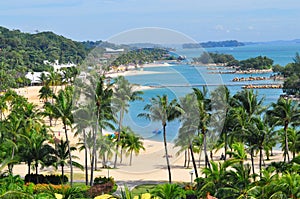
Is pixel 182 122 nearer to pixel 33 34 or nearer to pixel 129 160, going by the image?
pixel 129 160

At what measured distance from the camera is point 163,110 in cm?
2423

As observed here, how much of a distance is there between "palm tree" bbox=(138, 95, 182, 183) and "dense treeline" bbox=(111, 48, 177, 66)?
217 cm

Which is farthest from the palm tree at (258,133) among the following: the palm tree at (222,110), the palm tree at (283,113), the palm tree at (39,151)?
the palm tree at (39,151)

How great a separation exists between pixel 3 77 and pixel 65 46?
81.8 meters

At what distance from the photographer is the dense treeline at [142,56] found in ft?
75.0

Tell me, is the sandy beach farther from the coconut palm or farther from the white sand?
the coconut palm

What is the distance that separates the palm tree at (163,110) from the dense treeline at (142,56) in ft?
7.12

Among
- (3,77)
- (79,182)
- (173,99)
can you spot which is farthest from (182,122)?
(3,77)

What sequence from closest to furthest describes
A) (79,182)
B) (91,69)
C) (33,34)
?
(91,69)
(79,182)
(33,34)

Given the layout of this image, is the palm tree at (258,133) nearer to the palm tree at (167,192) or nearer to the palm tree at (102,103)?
the palm tree at (167,192)

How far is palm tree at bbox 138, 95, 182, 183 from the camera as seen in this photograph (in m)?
23.8

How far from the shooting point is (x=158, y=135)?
25.6 m

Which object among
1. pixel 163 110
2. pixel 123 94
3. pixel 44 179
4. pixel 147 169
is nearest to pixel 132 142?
pixel 147 169

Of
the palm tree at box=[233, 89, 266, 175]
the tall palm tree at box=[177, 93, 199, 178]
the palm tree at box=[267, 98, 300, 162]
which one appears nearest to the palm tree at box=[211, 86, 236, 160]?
the palm tree at box=[233, 89, 266, 175]
